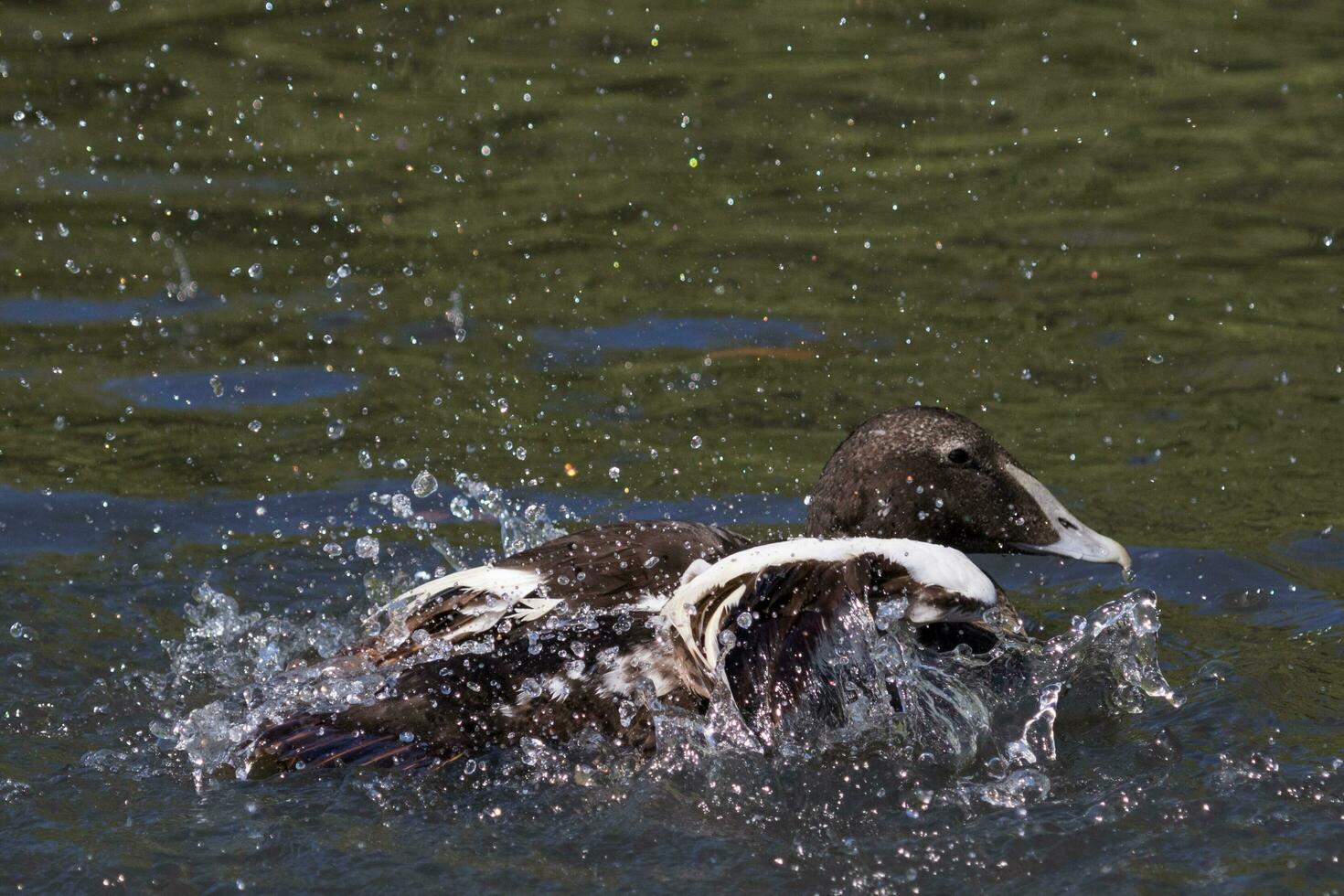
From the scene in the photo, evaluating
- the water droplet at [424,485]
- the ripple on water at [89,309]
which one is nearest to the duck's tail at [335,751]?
the water droplet at [424,485]

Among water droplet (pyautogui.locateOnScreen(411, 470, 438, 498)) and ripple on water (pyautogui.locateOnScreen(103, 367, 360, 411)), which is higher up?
ripple on water (pyautogui.locateOnScreen(103, 367, 360, 411))

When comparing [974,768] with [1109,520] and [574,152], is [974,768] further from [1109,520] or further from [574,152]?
[574,152]

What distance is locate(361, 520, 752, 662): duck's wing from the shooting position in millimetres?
4461

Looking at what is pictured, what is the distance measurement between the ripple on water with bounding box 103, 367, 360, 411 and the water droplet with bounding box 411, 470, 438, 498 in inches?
34.4

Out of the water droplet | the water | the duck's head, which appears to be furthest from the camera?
the water droplet

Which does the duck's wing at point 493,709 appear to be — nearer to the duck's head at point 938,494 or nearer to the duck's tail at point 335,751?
the duck's tail at point 335,751

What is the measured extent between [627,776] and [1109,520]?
8.52ft

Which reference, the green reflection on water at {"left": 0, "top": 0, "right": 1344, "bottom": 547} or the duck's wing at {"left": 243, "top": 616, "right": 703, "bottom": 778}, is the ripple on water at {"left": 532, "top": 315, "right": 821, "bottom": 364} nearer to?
the green reflection on water at {"left": 0, "top": 0, "right": 1344, "bottom": 547}

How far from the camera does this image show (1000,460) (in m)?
5.24


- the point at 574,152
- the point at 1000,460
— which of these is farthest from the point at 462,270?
the point at 1000,460

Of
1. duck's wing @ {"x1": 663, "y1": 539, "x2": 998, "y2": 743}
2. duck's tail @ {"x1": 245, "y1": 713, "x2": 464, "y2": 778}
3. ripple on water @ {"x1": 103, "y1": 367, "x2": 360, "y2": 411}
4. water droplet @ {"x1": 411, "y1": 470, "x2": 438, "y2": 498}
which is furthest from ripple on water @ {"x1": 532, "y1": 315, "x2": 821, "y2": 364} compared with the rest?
duck's tail @ {"x1": 245, "y1": 713, "x2": 464, "y2": 778}

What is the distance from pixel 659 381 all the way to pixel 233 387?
5.55ft

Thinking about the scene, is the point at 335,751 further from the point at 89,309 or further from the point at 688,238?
the point at 688,238

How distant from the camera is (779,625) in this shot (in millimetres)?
4266
